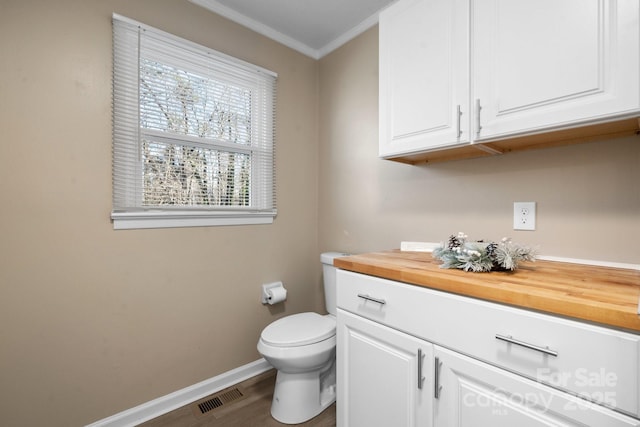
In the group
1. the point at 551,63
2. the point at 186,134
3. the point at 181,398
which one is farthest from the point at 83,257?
the point at 551,63

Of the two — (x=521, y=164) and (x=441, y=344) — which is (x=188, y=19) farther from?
(x=441, y=344)

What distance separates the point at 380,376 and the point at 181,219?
4.36 ft

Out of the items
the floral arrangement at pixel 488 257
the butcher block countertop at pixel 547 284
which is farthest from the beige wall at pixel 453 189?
the floral arrangement at pixel 488 257

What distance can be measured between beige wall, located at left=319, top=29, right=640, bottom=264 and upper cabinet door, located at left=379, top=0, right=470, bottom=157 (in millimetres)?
345

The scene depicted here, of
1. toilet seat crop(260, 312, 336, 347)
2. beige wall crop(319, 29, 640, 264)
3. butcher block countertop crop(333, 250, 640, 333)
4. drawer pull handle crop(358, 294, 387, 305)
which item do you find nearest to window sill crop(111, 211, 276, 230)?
beige wall crop(319, 29, 640, 264)

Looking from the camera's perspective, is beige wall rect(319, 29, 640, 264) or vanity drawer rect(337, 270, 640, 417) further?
beige wall rect(319, 29, 640, 264)

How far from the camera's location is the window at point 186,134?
152 centimetres

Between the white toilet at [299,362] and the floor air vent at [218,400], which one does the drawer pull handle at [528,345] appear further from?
the floor air vent at [218,400]

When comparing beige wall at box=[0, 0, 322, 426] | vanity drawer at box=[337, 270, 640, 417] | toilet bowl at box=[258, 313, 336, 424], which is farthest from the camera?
toilet bowl at box=[258, 313, 336, 424]

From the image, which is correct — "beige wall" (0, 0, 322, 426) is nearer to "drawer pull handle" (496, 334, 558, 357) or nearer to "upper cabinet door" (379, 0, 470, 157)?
"upper cabinet door" (379, 0, 470, 157)

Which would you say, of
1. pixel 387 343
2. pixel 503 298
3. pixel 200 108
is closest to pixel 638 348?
pixel 503 298

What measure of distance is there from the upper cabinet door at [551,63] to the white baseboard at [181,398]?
1.94 metres

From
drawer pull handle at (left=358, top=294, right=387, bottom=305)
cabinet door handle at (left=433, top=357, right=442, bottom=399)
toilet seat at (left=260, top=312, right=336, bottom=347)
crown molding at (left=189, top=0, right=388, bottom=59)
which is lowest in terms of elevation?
toilet seat at (left=260, top=312, right=336, bottom=347)

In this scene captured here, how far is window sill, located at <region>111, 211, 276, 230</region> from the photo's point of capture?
59.7 inches
